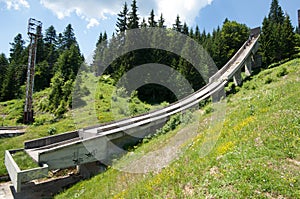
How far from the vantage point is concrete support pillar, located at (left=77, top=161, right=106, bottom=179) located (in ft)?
46.9

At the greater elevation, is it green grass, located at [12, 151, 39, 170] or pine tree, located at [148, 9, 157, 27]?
pine tree, located at [148, 9, 157, 27]

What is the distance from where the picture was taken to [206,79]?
31.2m

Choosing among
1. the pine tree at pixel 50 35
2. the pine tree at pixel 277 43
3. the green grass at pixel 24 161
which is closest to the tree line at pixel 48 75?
the pine tree at pixel 50 35

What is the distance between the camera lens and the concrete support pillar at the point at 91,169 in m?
14.3

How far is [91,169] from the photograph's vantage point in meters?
14.6

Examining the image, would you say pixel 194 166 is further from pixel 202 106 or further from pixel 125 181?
pixel 202 106

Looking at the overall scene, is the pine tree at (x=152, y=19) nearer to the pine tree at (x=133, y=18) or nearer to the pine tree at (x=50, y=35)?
the pine tree at (x=133, y=18)

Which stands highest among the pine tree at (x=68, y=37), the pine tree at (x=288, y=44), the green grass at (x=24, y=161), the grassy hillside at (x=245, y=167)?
the pine tree at (x=68, y=37)

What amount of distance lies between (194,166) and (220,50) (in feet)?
106

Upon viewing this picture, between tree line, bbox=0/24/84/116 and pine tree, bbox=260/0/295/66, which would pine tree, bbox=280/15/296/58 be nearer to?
pine tree, bbox=260/0/295/66

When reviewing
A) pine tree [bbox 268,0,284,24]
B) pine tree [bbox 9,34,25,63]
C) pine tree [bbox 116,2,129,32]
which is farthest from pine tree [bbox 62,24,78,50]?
pine tree [bbox 268,0,284,24]

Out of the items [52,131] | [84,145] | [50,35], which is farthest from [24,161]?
[50,35]

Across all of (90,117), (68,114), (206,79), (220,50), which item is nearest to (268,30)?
(220,50)

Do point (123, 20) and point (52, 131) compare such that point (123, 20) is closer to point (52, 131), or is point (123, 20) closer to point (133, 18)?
point (133, 18)
